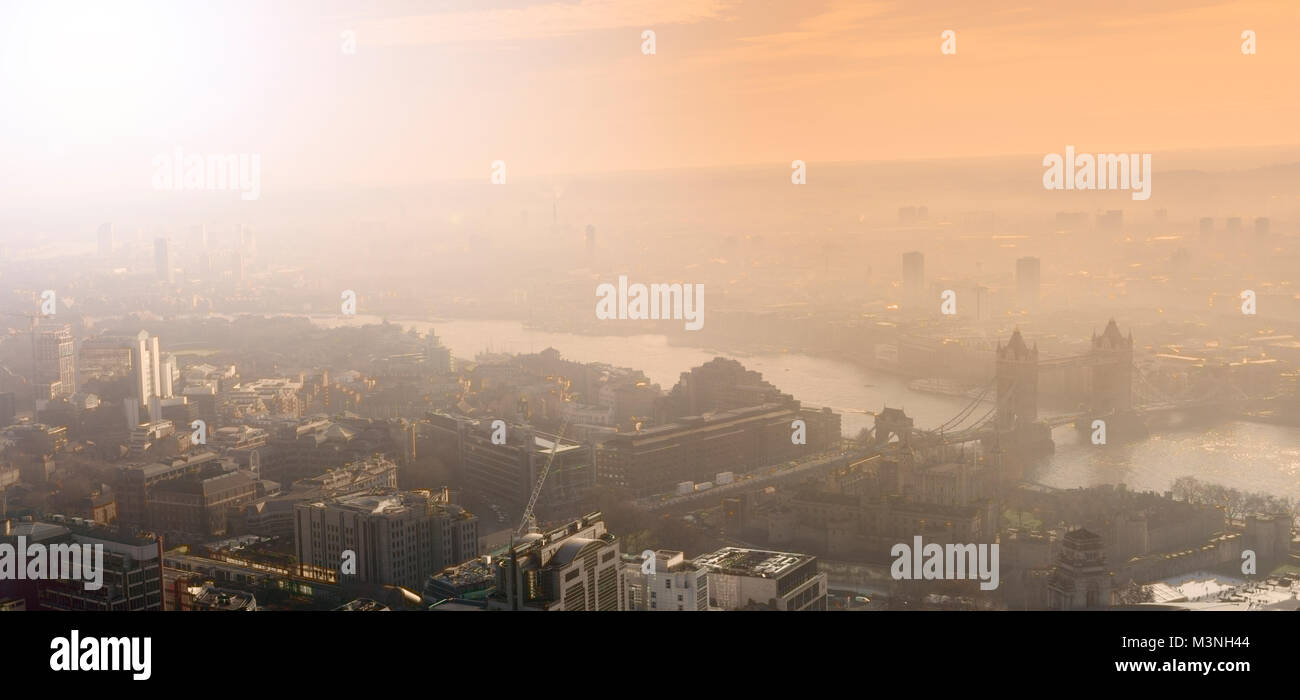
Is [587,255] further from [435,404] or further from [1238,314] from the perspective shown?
[1238,314]

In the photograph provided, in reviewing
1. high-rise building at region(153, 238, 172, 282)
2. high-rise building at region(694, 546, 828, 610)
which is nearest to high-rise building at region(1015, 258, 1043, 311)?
high-rise building at region(694, 546, 828, 610)

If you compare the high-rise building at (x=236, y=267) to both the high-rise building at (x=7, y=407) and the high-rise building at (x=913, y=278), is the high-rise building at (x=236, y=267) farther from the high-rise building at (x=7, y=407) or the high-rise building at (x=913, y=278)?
the high-rise building at (x=913, y=278)

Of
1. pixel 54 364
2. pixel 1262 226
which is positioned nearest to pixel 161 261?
pixel 54 364

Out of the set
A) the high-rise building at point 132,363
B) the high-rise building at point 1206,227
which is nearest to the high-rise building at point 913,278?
the high-rise building at point 1206,227

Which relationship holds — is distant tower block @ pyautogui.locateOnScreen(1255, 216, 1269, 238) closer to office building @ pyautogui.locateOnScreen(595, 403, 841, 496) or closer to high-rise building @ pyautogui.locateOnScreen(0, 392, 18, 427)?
office building @ pyautogui.locateOnScreen(595, 403, 841, 496)

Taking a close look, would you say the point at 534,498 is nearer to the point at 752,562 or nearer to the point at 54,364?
the point at 752,562
